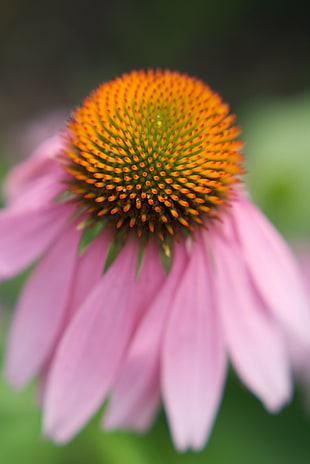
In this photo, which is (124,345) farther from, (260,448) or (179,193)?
(260,448)

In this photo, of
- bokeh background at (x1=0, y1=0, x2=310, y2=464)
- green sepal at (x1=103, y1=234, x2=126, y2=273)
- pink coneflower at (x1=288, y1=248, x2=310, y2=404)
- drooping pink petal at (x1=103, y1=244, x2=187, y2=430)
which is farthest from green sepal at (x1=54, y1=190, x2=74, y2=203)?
bokeh background at (x1=0, y1=0, x2=310, y2=464)

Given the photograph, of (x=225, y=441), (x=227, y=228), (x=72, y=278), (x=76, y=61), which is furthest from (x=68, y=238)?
(x=76, y=61)

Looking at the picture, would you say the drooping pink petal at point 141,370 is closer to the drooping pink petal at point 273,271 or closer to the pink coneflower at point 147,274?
the pink coneflower at point 147,274

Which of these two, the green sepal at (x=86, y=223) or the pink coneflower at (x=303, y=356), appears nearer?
the green sepal at (x=86, y=223)

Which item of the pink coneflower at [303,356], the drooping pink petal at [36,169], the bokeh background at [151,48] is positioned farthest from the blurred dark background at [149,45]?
the drooping pink petal at [36,169]

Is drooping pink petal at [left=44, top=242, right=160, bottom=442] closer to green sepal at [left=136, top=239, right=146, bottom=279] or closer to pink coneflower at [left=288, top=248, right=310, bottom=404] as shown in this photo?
green sepal at [left=136, top=239, right=146, bottom=279]

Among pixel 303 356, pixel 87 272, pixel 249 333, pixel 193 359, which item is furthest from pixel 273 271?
pixel 303 356

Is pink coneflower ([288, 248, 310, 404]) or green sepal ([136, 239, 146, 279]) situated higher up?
green sepal ([136, 239, 146, 279])
